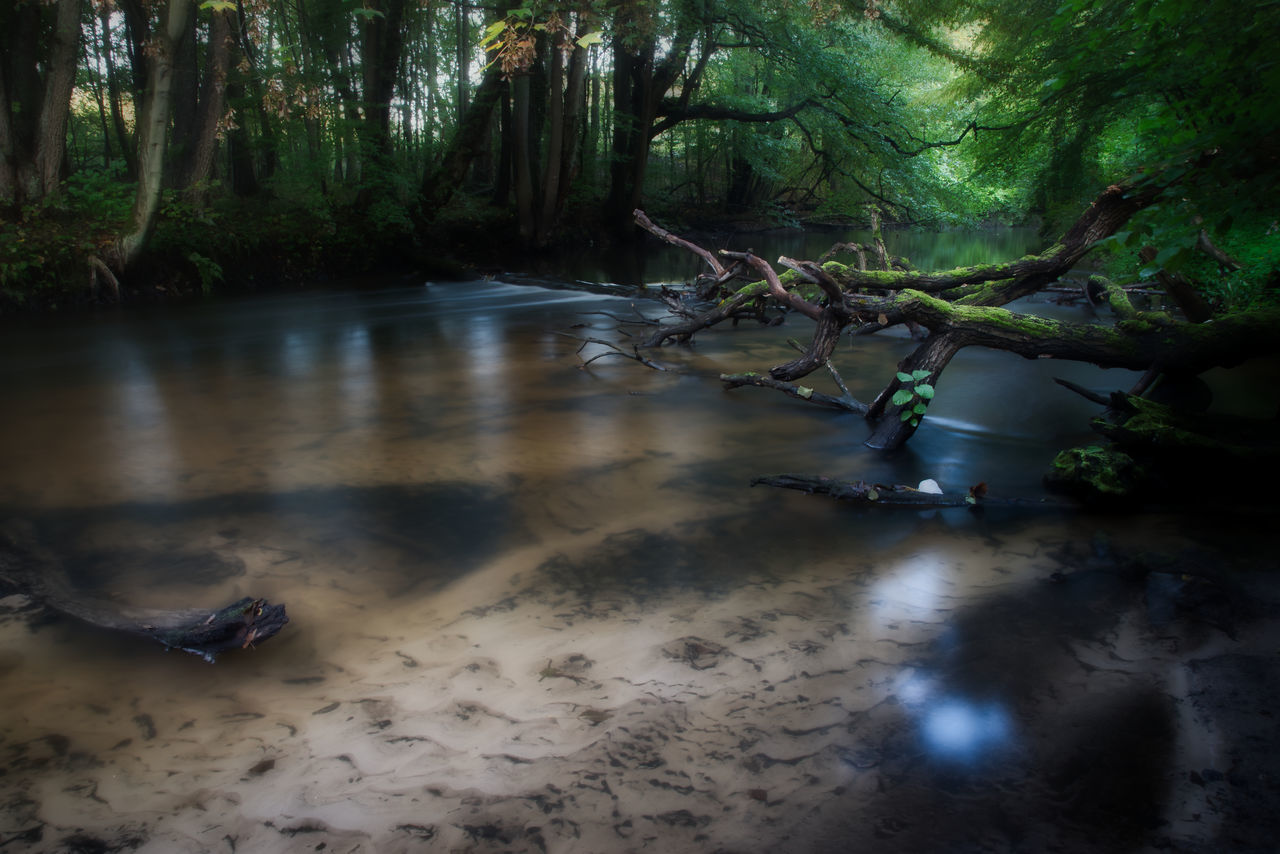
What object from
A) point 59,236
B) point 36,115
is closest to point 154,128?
point 59,236

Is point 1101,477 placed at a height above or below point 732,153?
below

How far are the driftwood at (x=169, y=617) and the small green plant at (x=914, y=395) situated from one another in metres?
4.86

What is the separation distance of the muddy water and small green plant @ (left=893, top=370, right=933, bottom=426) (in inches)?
14.9

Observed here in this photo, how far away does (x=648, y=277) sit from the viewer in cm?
2027

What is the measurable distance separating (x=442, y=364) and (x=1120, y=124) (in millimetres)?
11140

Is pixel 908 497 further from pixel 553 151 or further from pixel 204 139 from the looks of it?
pixel 553 151

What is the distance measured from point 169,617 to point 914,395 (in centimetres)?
550

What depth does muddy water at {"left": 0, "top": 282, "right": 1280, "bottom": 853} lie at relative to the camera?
2.69m

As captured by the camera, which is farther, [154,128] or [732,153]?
[732,153]

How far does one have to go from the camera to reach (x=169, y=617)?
386 centimetres

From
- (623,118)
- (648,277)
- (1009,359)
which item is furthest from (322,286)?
(1009,359)

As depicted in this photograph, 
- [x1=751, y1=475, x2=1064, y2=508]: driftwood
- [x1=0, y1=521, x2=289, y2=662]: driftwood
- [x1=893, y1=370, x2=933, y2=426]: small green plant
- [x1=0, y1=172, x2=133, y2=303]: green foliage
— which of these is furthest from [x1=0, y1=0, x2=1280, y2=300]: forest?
[x1=0, y1=521, x2=289, y2=662]: driftwood

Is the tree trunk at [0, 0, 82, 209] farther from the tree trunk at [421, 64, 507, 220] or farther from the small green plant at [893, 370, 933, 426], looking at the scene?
the small green plant at [893, 370, 933, 426]

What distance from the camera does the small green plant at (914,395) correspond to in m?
6.34
